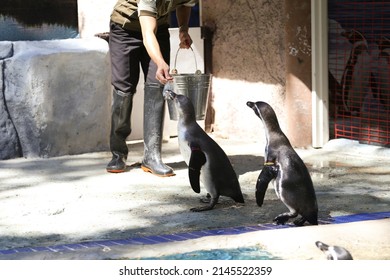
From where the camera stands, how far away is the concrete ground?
4969 mm

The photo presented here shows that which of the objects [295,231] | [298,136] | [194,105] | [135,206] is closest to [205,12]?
[298,136]

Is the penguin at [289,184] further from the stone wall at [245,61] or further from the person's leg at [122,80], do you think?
the stone wall at [245,61]

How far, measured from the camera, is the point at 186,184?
7469 millimetres

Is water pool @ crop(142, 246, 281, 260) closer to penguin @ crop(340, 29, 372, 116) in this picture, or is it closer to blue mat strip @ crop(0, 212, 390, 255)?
blue mat strip @ crop(0, 212, 390, 255)

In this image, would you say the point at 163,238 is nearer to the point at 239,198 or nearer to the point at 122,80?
the point at 239,198

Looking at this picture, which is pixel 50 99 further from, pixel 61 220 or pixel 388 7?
pixel 388 7

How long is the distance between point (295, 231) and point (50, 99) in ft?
13.6

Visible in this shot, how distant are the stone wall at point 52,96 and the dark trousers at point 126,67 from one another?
3.00ft

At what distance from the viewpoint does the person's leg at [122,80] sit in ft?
25.7

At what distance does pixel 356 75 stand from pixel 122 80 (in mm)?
2448

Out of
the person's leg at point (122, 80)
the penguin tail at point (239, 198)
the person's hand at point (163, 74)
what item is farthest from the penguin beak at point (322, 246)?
the person's leg at point (122, 80)

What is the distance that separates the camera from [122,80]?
7887 mm

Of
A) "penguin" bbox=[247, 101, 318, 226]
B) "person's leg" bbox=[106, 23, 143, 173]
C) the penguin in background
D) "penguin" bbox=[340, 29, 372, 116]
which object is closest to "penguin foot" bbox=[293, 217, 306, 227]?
"penguin" bbox=[247, 101, 318, 226]

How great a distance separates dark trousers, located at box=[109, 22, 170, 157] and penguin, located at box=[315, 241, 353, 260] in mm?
3419
